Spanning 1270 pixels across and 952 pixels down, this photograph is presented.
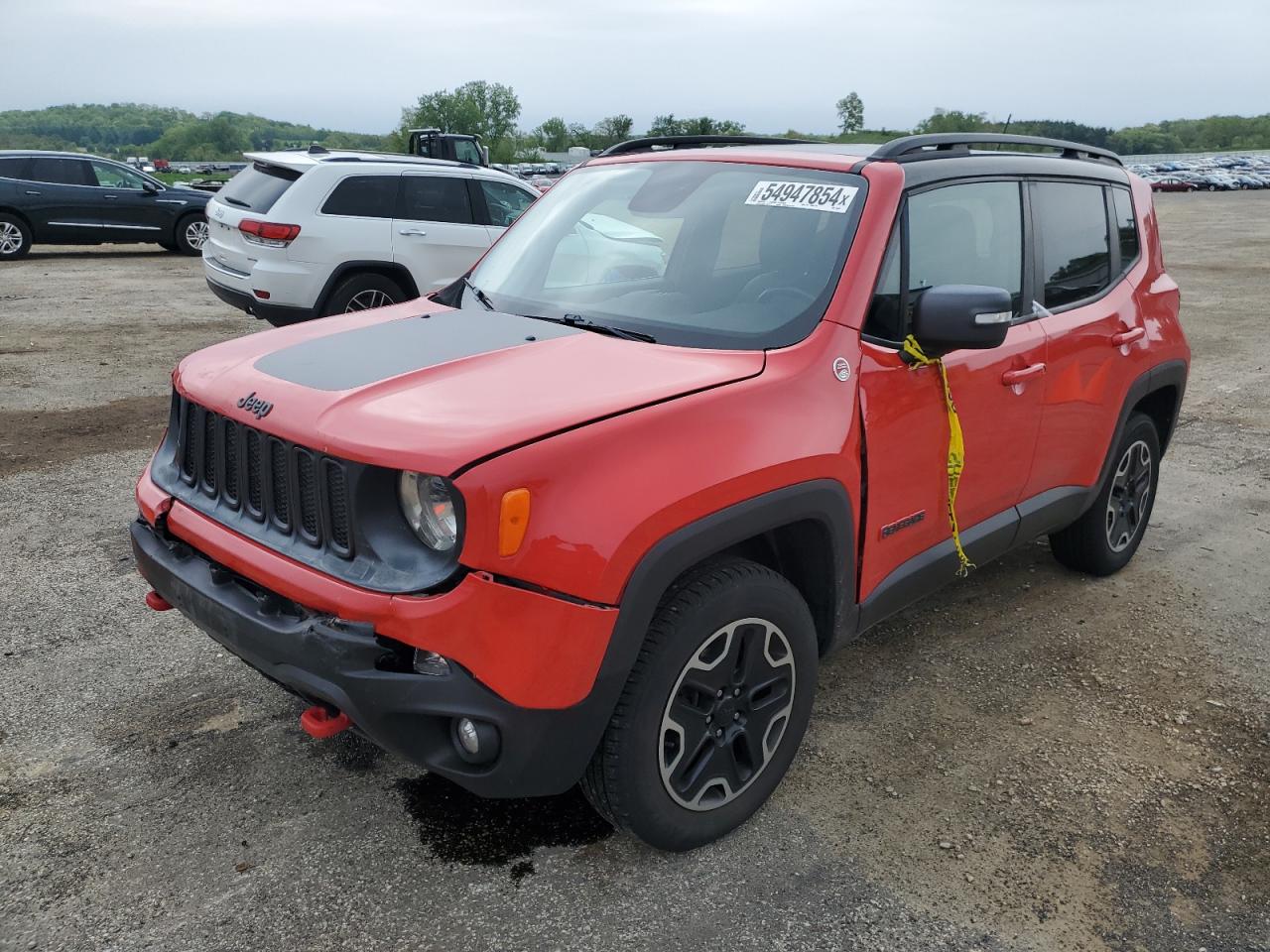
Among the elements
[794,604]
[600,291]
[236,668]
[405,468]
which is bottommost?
[236,668]

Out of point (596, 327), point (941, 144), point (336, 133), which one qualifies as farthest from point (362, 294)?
point (336, 133)

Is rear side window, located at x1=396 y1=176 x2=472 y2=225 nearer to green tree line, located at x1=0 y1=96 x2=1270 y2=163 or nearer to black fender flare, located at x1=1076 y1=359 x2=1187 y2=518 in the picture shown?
black fender flare, located at x1=1076 y1=359 x2=1187 y2=518

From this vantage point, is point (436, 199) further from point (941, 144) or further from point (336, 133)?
point (336, 133)

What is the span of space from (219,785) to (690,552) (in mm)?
1659

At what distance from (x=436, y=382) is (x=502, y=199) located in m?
8.19

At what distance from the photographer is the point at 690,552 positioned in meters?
2.51

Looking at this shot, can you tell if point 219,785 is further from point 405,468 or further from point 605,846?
point 405,468

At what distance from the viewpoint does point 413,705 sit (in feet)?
7.67

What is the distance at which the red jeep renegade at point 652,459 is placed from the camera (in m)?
2.35

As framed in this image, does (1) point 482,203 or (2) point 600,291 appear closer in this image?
(2) point 600,291

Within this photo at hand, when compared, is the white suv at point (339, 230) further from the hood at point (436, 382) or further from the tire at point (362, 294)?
the hood at point (436, 382)

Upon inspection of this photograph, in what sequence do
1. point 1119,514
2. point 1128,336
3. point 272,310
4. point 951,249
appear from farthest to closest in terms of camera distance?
point 272,310 → point 1119,514 → point 1128,336 → point 951,249

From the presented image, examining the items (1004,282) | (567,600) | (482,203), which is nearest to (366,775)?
(567,600)

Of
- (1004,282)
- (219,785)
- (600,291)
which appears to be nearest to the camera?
(219,785)
